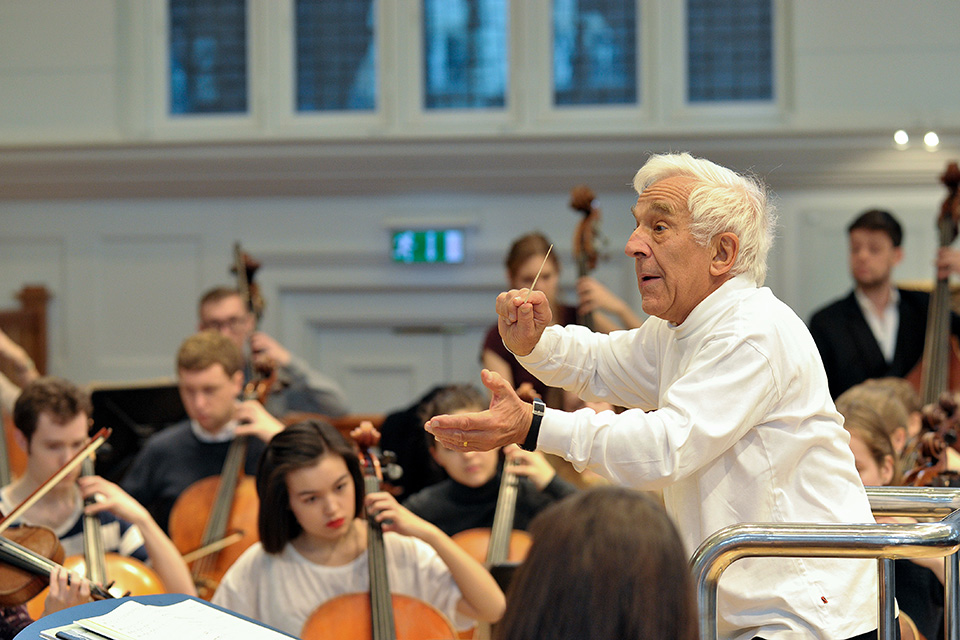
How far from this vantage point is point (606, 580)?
1020 millimetres

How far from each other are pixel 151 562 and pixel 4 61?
3448 mm

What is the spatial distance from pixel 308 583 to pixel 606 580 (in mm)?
1688

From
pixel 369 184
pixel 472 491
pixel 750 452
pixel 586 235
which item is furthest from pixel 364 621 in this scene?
pixel 369 184

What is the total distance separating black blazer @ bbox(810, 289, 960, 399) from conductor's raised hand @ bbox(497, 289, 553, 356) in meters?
2.76

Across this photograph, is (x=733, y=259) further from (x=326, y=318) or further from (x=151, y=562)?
(x=326, y=318)

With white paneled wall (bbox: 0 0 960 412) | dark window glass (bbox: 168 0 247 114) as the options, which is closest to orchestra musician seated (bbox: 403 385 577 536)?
white paneled wall (bbox: 0 0 960 412)

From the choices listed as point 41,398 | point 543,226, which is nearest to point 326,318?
point 543,226

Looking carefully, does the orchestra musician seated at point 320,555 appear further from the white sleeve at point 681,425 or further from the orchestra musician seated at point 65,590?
the white sleeve at point 681,425

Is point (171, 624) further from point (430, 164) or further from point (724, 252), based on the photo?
point (430, 164)

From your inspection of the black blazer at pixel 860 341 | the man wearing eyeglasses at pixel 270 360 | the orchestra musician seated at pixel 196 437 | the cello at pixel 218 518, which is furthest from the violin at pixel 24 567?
the black blazer at pixel 860 341

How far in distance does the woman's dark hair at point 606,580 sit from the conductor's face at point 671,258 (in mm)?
760

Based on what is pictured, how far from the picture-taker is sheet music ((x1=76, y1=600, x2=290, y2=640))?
5.03 ft

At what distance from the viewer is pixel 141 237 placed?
5352 mm

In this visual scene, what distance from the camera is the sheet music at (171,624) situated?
153cm
